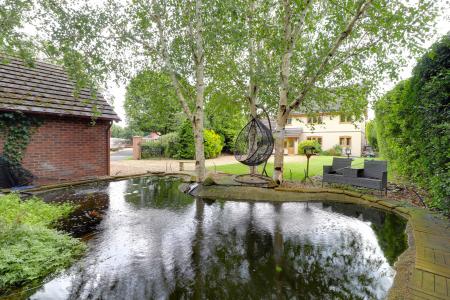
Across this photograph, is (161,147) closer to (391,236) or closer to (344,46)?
(344,46)

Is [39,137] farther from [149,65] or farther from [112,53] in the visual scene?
[149,65]

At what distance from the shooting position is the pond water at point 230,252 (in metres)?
2.67

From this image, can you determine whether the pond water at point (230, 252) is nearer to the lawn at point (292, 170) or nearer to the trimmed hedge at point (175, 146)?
the lawn at point (292, 170)

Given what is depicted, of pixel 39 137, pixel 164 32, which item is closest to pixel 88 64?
pixel 164 32

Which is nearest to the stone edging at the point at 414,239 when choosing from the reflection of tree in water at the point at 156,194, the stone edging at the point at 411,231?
the stone edging at the point at 411,231

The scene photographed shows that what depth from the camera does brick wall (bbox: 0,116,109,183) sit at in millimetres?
8352

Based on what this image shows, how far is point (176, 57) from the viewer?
8.25 m

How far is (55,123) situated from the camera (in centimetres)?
872

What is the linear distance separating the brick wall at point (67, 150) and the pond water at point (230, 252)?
3.54 m

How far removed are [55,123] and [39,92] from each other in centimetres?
125

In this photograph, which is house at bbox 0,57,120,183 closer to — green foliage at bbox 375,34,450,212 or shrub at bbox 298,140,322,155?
green foliage at bbox 375,34,450,212

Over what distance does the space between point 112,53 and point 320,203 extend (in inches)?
295

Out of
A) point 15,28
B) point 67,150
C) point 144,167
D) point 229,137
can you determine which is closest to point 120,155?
point 229,137

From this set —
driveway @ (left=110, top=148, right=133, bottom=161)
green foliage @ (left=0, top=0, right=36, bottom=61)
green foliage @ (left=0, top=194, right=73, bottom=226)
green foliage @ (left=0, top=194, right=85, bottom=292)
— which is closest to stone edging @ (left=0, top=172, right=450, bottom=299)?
green foliage @ (left=0, top=194, right=73, bottom=226)
